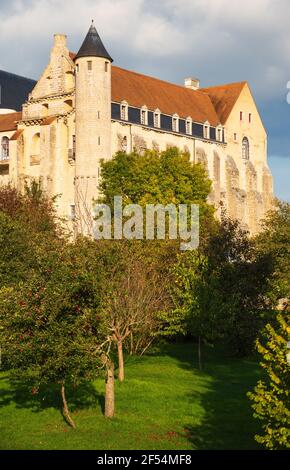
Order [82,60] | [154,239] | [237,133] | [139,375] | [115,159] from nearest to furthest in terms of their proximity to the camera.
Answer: [139,375] → [154,239] → [115,159] → [82,60] → [237,133]

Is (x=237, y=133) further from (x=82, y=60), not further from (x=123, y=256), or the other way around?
(x=123, y=256)

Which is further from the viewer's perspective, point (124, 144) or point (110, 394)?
point (124, 144)

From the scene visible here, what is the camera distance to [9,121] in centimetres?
8206

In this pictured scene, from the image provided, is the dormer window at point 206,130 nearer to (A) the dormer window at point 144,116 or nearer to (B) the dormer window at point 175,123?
(B) the dormer window at point 175,123

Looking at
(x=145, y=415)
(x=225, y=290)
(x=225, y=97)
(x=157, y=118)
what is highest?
(x=225, y=97)

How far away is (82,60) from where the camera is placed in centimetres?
7025

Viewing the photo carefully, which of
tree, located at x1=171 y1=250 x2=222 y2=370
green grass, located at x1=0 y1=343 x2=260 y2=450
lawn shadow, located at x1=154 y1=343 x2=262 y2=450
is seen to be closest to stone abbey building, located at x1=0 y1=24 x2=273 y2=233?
tree, located at x1=171 y1=250 x2=222 y2=370

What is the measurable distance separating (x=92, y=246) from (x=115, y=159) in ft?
104

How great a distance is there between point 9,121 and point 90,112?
14.2m

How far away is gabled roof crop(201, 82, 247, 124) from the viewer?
9194 centimetres

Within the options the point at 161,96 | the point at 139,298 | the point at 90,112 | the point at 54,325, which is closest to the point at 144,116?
the point at 161,96

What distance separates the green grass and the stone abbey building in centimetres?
2837

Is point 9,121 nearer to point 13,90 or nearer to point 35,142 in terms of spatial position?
point 35,142
